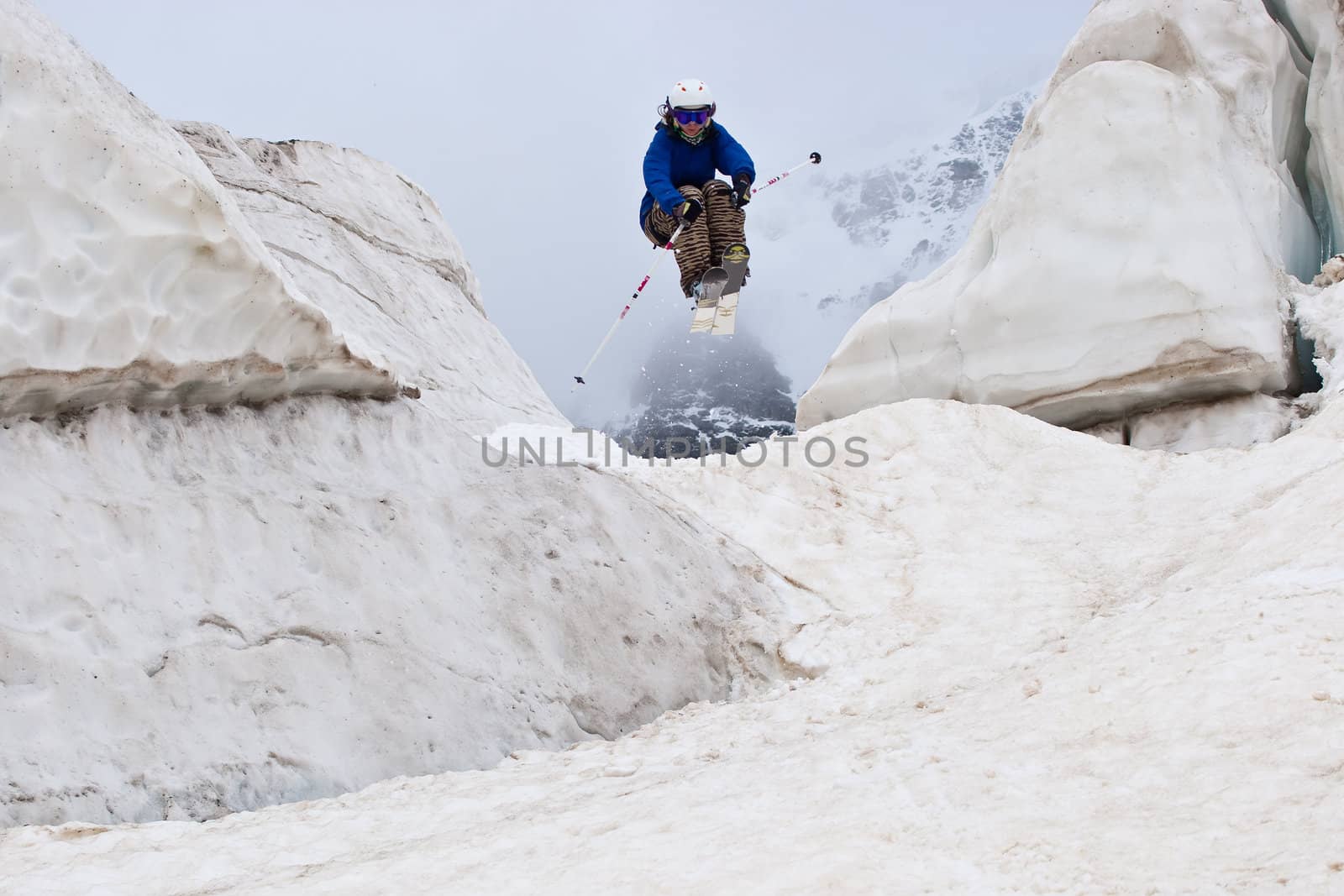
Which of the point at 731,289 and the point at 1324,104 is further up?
the point at 1324,104

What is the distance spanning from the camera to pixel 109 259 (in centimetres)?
544

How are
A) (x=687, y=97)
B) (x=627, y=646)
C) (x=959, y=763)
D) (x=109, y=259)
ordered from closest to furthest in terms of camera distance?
(x=959, y=763), (x=109, y=259), (x=627, y=646), (x=687, y=97)

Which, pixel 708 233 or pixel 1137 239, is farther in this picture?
pixel 1137 239

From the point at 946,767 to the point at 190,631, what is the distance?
11.1 ft

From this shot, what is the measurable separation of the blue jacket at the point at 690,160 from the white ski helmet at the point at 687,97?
0.99 ft

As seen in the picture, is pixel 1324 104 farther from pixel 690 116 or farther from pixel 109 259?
pixel 109 259

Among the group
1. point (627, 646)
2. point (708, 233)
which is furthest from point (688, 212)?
point (627, 646)

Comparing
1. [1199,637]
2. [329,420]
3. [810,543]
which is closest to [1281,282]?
[810,543]

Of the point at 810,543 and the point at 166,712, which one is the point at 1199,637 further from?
the point at 166,712

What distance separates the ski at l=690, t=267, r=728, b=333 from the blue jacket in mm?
709

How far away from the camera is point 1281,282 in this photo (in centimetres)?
1116

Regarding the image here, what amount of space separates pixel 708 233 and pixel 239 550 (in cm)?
581

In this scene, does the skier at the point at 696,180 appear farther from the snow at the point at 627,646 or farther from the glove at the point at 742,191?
the snow at the point at 627,646

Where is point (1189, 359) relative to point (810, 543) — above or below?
above
